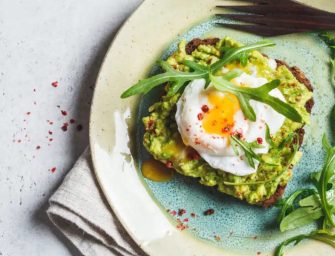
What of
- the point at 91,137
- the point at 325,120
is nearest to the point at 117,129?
the point at 91,137

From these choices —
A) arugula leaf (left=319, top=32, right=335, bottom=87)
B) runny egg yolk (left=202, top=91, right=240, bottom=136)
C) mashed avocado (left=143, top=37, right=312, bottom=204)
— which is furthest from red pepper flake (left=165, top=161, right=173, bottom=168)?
arugula leaf (left=319, top=32, right=335, bottom=87)

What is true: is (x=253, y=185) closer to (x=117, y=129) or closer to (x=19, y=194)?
(x=117, y=129)

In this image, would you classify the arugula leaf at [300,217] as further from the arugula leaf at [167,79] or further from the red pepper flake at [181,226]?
the arugula leaf at [167,79]

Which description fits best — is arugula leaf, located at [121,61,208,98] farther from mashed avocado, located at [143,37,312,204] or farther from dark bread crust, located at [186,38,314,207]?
dark bread crust, located at [186,38,314,207]

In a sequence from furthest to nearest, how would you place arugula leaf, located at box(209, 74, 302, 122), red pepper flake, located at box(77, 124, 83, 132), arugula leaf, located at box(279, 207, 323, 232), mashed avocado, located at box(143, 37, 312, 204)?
1. red pepper flake, located at box(77, 124, 83, 132)
2. arugula leaf, located at box(279, 207, 323, 232)
3. mashed avocado, located at box(143, 37, 312, 204)
4. arugula leaf, located at box(209, 74, 302, 122)

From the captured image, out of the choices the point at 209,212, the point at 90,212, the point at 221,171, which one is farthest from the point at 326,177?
the point at 90,212

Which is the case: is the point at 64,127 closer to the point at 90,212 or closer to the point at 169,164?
the point at 90,212
